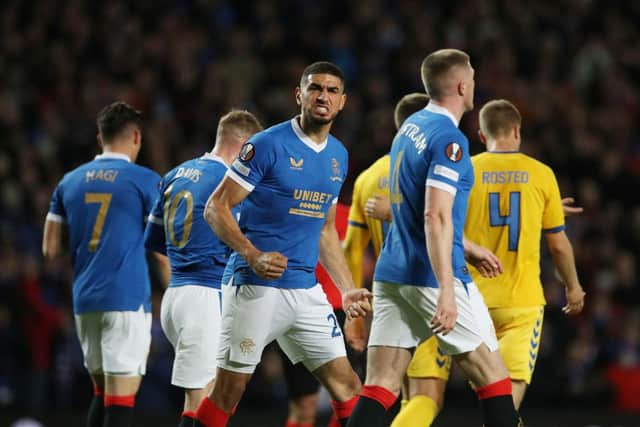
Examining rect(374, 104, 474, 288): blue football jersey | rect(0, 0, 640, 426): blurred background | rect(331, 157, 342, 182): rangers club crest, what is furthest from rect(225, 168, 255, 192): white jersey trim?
rect(0, 0, 640, 426): blurred background

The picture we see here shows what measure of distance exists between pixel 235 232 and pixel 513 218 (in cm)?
206

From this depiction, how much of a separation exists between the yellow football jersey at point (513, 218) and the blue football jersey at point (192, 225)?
5.29 feet

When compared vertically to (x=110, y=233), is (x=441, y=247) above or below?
above

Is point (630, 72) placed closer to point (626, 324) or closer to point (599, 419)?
point (626, 324)

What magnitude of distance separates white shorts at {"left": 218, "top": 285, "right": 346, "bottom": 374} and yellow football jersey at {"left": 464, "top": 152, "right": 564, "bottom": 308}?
1382 mm

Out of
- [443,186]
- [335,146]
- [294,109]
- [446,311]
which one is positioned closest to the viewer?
[446,311]

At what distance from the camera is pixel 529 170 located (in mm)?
6875

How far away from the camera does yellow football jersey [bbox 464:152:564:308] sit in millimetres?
6859

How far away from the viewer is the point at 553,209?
6926 mm

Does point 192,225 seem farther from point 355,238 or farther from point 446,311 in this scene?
point 446,311

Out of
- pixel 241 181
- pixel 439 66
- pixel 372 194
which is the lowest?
pixel 372 194

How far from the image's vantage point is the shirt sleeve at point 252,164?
5.69 meters

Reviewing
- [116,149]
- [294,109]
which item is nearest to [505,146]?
[116,149]

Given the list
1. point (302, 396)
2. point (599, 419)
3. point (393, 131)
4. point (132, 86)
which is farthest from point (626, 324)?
point (132, 86)
